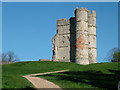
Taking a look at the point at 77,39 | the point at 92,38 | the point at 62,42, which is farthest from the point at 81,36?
the point at 62,42

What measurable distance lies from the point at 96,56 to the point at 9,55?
43.4 metres

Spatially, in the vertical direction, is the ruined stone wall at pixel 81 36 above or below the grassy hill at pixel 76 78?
above

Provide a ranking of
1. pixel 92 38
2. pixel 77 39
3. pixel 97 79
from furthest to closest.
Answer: pixel 92 38
pixel 77 39
pixel 97 79

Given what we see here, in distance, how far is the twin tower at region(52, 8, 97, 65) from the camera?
5504 centimetres

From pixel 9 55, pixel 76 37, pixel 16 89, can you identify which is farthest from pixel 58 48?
pixel 16 89

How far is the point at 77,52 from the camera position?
5488 cm

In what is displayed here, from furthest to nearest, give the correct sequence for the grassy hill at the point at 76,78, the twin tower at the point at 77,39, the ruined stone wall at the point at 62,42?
the ruined stone wall at the point at 62,42
the twin tower at the point at 77,39
the grassy hill at the point at 76,78

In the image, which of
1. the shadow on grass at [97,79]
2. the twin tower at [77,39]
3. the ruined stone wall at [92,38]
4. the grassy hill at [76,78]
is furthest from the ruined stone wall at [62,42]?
the shadow on grass at [97,79]

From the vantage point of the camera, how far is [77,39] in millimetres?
55344

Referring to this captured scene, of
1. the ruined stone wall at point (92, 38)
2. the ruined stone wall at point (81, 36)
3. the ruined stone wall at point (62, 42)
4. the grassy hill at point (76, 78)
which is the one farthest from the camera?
the ruined stone wall at point (62, 42)

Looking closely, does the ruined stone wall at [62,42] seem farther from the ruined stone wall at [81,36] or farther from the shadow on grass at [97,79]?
the shadow on grass at [97,79]

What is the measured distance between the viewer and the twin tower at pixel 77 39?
5504cm

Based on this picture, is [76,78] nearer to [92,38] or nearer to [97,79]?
[97,79]

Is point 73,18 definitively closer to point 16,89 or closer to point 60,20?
point 60,20
